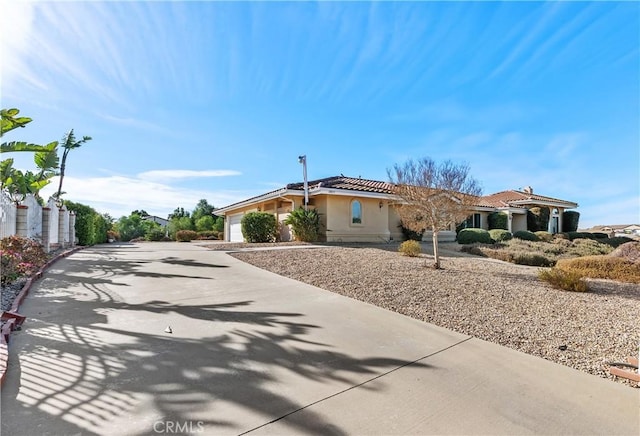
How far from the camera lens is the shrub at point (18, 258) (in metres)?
6.38

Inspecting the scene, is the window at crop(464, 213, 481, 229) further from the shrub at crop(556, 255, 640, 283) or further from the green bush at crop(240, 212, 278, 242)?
the green bush at crop(240, 212, 278, 242)

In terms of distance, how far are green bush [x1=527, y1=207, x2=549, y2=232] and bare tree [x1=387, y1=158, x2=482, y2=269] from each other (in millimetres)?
20101

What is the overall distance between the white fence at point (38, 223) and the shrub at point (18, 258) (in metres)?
0.48

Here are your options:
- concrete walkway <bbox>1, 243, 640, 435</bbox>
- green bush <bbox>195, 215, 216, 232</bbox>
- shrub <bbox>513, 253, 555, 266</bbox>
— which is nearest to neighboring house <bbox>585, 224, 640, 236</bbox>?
shrub <bbox>513, 253, 555, 266</bbox>

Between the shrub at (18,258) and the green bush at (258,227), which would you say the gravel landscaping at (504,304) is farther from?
the green bush at (258,227)

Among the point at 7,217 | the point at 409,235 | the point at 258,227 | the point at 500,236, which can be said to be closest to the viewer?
the point at 7,217

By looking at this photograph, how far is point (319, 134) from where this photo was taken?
1770 cm

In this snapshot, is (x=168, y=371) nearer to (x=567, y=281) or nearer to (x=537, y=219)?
(x=567, y=281)

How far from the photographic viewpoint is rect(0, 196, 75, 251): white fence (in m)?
8.20

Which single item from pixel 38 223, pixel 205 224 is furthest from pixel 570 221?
pixel 38 223

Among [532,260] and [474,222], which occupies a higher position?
[474,222]

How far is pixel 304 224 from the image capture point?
17.2 m

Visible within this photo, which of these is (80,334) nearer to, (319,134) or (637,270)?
(637,270)

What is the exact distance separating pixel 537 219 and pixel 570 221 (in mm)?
6150
